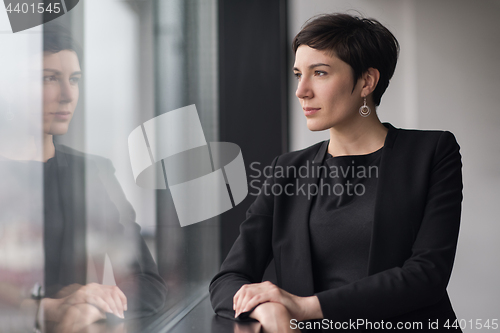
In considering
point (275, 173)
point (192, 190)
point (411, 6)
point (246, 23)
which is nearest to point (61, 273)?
point (275, 173)

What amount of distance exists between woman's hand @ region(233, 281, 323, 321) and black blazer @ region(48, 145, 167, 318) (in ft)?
0.71

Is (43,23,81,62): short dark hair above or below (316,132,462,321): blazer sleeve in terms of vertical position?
above

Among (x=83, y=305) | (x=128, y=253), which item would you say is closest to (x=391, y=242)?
(x=128, y=253)

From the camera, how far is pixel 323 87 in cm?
117

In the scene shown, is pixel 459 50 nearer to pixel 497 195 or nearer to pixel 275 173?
pixel 497 195

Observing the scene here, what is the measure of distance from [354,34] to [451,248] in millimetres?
633

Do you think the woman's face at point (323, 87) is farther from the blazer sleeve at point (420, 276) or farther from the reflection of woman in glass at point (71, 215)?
the reflection of woman in glass at point (71, 215)

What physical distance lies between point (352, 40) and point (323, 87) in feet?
0.52

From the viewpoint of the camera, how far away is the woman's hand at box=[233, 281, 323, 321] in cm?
91

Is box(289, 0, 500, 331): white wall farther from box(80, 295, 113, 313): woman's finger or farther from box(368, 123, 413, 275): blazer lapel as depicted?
box(80, 295, 113, 313): woman's finger

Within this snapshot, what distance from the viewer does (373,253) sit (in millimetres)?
1053

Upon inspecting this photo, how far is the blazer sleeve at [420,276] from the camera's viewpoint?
0.94 meters

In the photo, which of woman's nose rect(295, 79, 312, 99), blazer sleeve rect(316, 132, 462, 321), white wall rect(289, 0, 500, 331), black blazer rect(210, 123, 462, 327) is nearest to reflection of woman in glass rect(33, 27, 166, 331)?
black blazer rect(210, 123, 462, 327)

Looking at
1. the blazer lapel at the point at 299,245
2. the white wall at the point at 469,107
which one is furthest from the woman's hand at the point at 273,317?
the white wall at the point at 469,107
